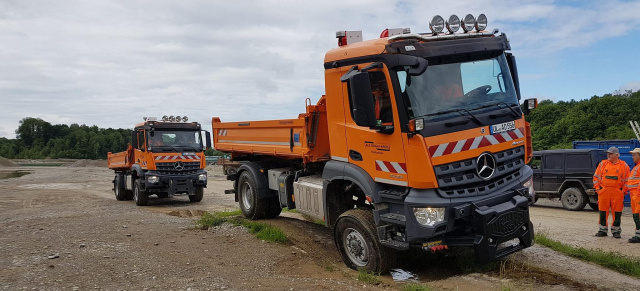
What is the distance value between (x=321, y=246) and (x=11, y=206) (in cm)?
1405

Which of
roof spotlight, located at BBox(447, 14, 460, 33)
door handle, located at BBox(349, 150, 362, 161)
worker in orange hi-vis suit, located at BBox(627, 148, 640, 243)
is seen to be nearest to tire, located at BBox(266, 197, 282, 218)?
door handle, located at BBox(349, 150, 362, 161)

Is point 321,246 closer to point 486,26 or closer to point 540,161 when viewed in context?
point 486,26

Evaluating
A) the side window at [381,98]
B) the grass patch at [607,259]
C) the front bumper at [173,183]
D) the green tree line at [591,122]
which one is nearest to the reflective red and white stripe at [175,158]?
the front bumper at [173,183]

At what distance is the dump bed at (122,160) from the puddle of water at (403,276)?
13058 mm

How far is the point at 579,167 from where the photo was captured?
13797 mm

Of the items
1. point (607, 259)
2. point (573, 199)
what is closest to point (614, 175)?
point (607, 259)

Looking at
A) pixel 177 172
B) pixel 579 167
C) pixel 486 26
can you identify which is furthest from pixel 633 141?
pixel 177 172

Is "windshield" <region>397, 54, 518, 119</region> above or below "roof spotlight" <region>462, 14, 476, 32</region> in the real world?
below

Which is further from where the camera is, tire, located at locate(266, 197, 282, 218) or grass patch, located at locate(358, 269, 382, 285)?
tire, located at locate(266, 197, 282, 218)

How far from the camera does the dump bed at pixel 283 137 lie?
25.1 feet

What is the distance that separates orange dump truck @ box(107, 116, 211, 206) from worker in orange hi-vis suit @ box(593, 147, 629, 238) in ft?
35.9

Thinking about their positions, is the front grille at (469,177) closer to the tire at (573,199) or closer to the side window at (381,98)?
the side window at (381,98)

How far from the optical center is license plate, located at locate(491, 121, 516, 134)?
5.54m

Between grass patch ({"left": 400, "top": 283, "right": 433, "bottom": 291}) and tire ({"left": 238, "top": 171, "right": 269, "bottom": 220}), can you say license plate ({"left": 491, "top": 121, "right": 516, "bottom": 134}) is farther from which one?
tire ({"left": 238, "top": 171, "right": 269, "bottom": 220})
